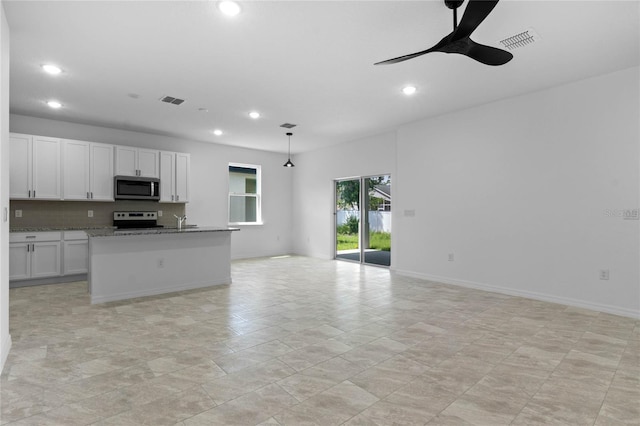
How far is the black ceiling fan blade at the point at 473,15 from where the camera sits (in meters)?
2.00

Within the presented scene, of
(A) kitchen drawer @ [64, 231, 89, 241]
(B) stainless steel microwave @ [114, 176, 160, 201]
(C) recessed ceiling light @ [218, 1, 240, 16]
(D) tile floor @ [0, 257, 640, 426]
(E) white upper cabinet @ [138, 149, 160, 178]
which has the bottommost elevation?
(D) tile floor @ [0, 257, 640, 426]

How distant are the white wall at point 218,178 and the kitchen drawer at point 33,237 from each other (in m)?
1.84

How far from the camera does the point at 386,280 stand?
18.9 feet

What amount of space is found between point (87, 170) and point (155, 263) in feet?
8.40

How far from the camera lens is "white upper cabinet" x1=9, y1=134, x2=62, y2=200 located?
17.0 ft

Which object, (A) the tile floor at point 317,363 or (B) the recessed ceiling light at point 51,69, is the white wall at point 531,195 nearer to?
(A) the tile floor at point 317,363

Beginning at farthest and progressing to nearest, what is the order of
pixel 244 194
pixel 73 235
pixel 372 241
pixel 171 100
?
pixel 244 194 → pixel 372 241 → pixel 73 235 → pixel 171 100

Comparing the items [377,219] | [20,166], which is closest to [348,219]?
[377,219]

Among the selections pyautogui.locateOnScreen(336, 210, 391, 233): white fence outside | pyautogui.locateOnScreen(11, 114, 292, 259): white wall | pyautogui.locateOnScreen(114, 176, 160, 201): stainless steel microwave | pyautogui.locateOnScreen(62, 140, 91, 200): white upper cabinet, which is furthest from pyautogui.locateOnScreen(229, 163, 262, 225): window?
pyautogui.locateOnScreen(62, 140, 91, 200): white upper cabinet

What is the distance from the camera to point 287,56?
3.47 m

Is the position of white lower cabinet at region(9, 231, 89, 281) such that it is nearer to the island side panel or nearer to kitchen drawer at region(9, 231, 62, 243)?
kitchen drawer at region(9, 231, 62, 243)

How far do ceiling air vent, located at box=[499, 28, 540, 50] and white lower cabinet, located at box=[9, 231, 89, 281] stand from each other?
6724 mm

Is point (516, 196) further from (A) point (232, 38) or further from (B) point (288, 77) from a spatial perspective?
(A) point (232, 38)

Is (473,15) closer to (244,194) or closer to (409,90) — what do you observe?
(409,90)
